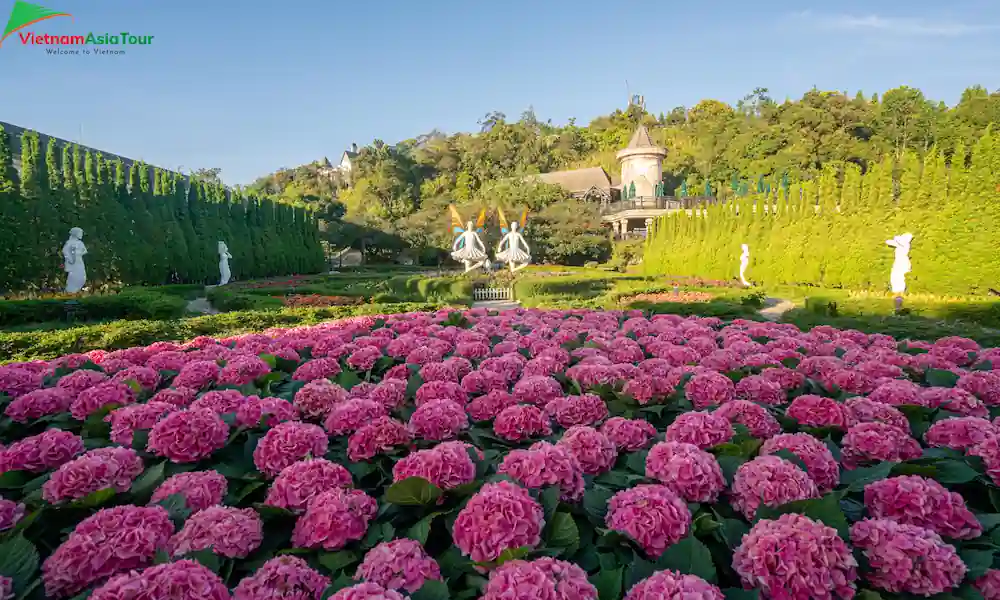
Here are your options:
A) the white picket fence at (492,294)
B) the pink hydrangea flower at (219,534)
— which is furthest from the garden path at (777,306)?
the pink hydrangea flower at (219,534)

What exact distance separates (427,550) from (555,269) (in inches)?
889

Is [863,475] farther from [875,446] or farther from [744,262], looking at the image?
[744,262]

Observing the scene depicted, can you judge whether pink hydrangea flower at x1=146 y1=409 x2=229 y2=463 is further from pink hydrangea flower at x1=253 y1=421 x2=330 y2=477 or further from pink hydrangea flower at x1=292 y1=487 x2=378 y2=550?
pink hydrangea flower at x1=292 y1=487 x2=378 y2=550

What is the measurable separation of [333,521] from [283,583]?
0.62ft

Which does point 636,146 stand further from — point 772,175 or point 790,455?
point 790,455

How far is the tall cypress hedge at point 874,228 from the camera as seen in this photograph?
1021cm

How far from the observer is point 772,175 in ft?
123

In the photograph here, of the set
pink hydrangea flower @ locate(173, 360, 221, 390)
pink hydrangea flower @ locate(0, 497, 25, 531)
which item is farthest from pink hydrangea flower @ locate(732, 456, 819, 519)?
pink hydrangea flower @ locate(173, 360, 221, 390)

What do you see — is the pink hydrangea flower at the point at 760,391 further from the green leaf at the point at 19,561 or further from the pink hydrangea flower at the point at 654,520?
the green leaf at the point at 19,561

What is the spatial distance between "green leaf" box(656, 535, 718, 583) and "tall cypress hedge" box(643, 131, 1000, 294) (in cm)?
1232

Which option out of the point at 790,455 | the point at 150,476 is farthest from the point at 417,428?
the point at 790,455

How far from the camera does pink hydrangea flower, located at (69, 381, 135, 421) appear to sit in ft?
6.82

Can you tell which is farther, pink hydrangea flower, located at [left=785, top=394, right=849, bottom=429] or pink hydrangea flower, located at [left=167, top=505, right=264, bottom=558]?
pink hydrangea flower, located at [left=785, top=394, right=849, bottom=429]

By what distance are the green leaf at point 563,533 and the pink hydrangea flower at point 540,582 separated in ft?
0.57
